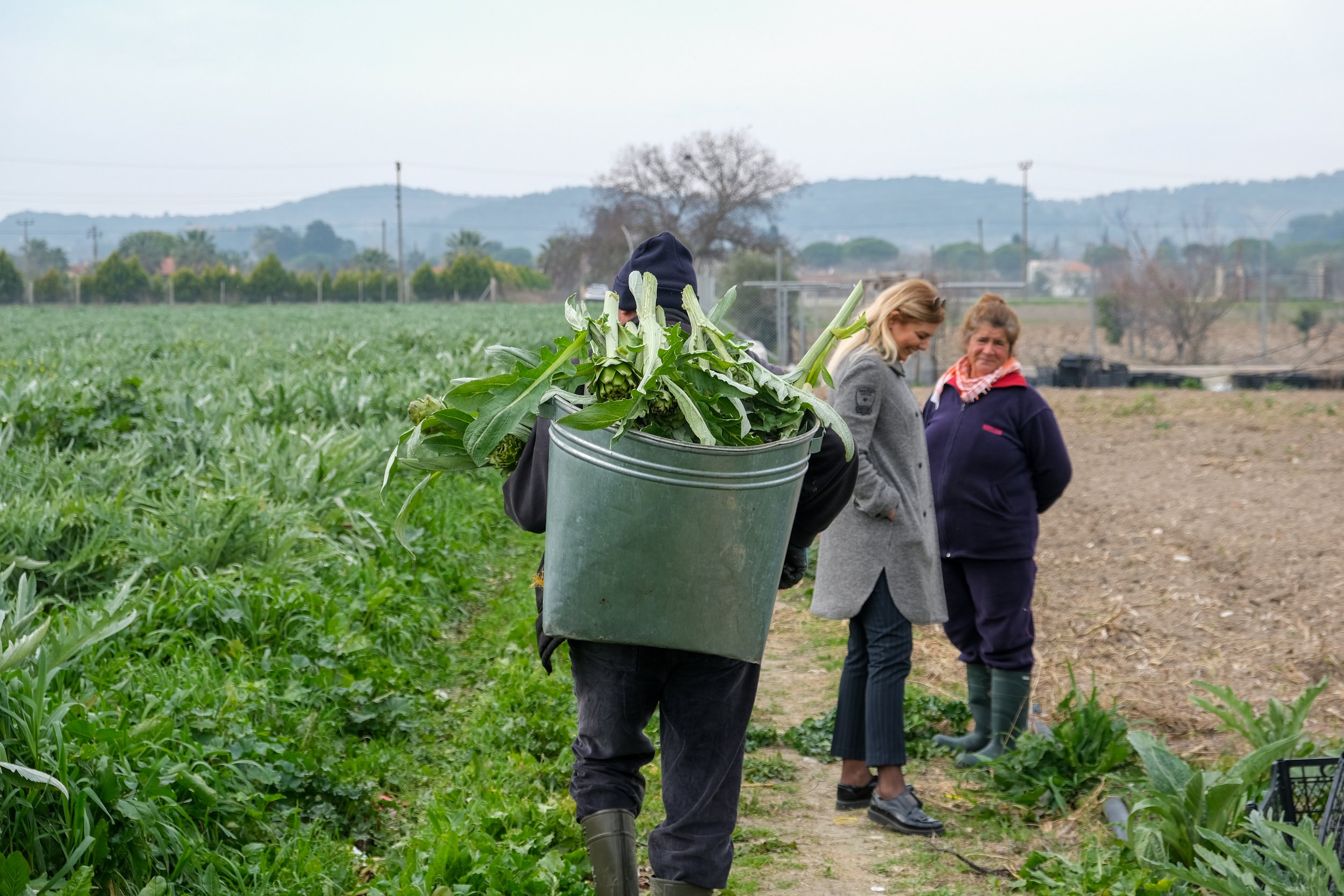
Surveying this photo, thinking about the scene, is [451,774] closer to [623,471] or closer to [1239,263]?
[623,471]

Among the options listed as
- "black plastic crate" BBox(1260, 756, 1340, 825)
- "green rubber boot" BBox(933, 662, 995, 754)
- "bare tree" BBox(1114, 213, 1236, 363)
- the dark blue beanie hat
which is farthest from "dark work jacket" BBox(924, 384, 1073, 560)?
"bare tree" BBox(1114, 213, 1236, 363)

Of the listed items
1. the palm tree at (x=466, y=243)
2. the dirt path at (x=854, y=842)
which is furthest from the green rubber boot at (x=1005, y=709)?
the palm tree at (x=466, y=243)

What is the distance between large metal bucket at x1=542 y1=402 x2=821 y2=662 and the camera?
7.26ft

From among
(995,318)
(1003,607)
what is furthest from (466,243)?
(1003,607)

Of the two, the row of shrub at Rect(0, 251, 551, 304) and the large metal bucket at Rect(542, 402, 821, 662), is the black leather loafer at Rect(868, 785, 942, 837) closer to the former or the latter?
the large metal bucket at Rect(542, 402, 821, 662)

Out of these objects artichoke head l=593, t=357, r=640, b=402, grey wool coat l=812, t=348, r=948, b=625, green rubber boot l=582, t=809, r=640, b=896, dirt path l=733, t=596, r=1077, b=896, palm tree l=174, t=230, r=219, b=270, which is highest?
palm tree l=174, t=230, r=219, b=270

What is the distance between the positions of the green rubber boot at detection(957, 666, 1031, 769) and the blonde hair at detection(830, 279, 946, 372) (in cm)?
132

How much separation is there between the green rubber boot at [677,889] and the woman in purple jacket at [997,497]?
1.89 m

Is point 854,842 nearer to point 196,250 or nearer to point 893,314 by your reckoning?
point 893,314

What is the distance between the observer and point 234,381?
33.6ft

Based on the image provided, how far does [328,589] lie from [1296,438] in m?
11.0

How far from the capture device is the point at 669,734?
2820 millimetres

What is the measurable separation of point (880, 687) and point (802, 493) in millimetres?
1355

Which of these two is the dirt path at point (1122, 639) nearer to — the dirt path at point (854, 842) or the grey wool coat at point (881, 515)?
the dirt path at point (854, 842)
